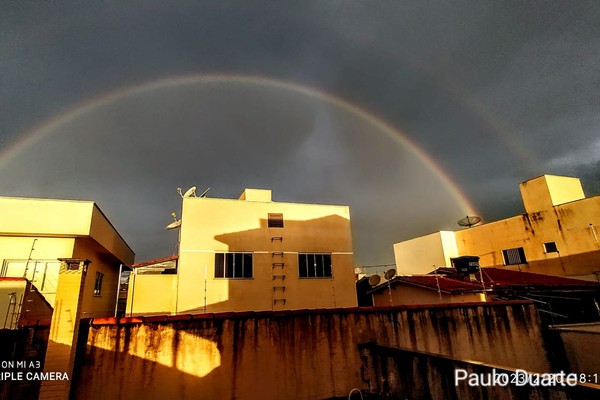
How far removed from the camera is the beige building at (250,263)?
17.5 m

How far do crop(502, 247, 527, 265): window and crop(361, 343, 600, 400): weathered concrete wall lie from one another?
2697 cm

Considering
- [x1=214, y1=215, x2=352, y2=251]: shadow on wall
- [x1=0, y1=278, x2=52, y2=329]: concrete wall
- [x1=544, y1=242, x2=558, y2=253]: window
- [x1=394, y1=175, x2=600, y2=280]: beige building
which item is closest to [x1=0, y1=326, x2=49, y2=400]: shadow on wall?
[x1=0, y1=278, x2=52, y2=329]: concrete wall

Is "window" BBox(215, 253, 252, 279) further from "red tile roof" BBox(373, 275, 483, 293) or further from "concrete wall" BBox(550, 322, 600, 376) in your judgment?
"concrete wall" BBox(550, 322, 600, 376)

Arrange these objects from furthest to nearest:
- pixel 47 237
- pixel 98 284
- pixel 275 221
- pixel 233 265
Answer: pixel 275 221 < pixel 98 284 < pixel 233 265 < pixel 47 237

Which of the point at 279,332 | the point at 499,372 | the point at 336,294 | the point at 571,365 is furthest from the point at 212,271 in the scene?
the point at 571,365

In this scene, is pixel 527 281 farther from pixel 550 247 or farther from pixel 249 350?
pixel 249 350

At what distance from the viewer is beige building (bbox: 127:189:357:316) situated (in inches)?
688

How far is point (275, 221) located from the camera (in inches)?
831

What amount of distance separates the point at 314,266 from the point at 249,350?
13693mm

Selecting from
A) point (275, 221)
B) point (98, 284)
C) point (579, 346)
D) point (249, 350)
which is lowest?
point (579, 346)

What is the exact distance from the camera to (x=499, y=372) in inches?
226

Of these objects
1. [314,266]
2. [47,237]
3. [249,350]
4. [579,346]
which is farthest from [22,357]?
[579,346]

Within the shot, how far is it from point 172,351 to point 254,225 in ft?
45.1

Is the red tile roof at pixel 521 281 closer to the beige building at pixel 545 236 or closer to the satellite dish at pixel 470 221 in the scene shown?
the beige building at pixel 545 236
